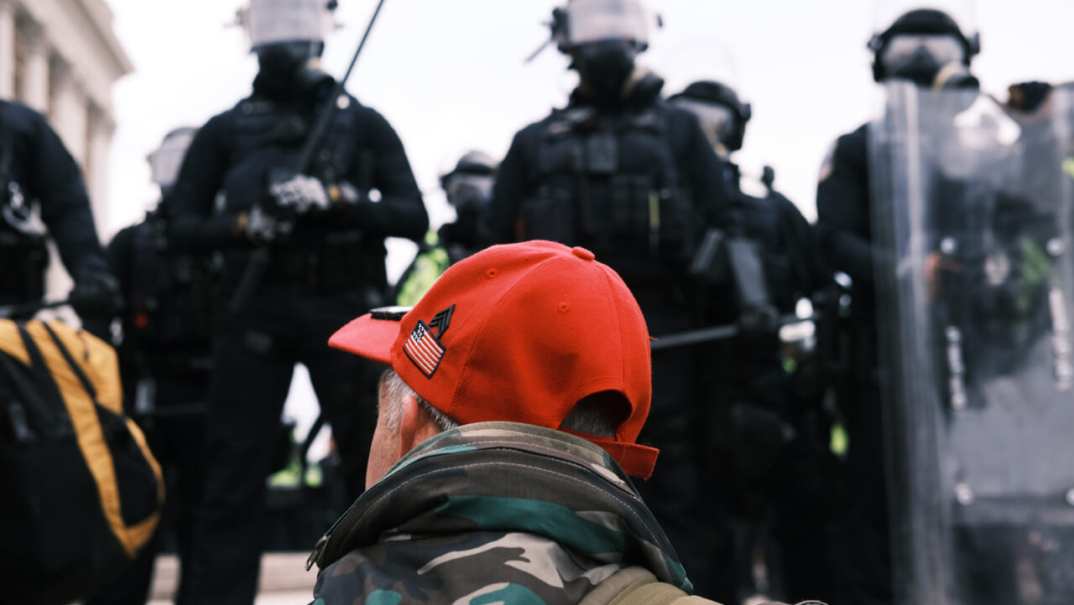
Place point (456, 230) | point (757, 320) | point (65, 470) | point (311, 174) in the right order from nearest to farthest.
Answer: point (65, 470) < point (311, 174) < point (757, 320) < point (456, 230)

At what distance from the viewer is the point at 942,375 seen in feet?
16.2

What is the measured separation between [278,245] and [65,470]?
55.2 inches

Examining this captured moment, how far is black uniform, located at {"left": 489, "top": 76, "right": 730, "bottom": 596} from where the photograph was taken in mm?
5410

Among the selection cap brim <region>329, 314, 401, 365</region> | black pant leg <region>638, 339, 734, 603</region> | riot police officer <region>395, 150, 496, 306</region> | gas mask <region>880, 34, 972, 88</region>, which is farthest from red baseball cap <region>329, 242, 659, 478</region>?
riot police officer <region>395, 150, 496, 306</region>

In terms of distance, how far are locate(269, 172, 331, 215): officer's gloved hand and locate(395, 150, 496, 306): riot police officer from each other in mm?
1212

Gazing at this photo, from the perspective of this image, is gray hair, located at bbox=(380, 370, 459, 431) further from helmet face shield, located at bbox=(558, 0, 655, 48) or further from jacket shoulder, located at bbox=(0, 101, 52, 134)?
helmet face shield, located at bbox=(558, 0, 655, 48)

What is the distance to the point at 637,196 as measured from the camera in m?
5.46

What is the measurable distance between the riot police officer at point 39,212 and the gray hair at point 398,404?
3688 mm

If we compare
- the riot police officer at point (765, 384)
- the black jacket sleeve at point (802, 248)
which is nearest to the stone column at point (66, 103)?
the riot police officer at point (765, 384)

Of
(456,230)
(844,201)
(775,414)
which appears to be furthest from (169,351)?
(844,201)

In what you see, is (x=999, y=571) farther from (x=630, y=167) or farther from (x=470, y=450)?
(x=470, y=450)

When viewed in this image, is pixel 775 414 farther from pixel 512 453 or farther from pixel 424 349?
pixel 512 453

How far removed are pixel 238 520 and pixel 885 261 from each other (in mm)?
2189

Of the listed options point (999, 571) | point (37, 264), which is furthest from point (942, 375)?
point (37, 264)
